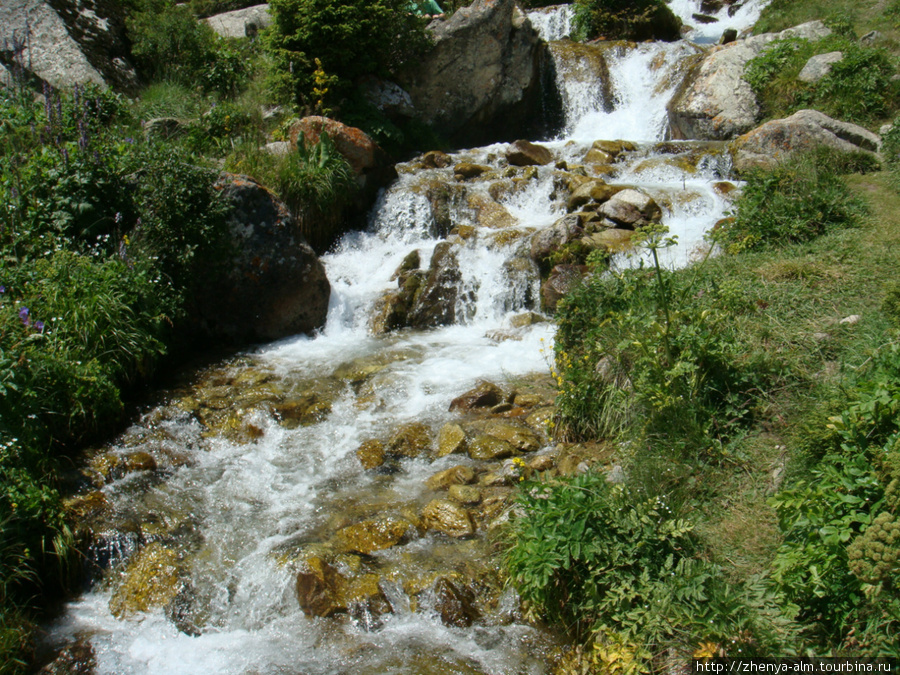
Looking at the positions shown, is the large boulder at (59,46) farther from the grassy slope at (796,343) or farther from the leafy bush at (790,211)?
the grassy slope at (796,343)

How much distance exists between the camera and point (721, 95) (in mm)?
12469

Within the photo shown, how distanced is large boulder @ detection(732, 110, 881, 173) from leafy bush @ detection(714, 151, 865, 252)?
5.66 feet

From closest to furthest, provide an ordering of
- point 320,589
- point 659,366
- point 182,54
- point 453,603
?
Result: 1. point 453,603
2. point 320,589
3. point 659,366
4. point 182,54

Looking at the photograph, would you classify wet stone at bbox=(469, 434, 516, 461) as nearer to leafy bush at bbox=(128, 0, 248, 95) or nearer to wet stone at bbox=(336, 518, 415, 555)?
wet stone at bbox=(336, 518, 415, 555)

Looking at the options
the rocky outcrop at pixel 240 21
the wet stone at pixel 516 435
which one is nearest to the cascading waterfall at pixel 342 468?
the wet stone at pixel 516 435

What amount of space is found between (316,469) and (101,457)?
6.18 ft

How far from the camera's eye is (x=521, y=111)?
51.2 ft

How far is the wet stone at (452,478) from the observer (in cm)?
514

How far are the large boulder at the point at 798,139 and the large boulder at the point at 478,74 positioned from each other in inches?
263

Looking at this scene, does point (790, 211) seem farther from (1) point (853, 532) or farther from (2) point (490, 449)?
(1) point (853, 532)

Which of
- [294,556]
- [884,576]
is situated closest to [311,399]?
[294,556]

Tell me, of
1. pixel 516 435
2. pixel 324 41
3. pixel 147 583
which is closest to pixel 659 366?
pixel 516 435

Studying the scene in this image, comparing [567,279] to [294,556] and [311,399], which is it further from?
[294,556]

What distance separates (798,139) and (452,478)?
8.04 metres
